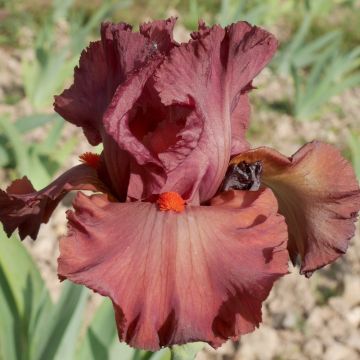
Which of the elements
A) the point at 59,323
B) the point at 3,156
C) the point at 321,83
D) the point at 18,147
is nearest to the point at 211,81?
the point at 59,323

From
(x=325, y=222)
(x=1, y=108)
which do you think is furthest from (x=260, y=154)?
(x=1, y=108)

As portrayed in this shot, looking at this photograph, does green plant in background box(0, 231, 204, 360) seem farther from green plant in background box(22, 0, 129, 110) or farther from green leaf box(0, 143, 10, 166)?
green plant in background box(22, 0, 129, 110)

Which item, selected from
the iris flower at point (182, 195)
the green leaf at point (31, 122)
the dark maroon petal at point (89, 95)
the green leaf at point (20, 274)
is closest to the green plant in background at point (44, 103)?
the green leaf at point (31, 122)

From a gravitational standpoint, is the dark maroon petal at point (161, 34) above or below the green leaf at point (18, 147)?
above

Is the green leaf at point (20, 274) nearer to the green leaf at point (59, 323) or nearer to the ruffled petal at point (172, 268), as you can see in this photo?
the green leaf at point (59, 323)

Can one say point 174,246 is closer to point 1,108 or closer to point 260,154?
point 260,154

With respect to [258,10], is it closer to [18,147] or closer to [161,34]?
[18,147]

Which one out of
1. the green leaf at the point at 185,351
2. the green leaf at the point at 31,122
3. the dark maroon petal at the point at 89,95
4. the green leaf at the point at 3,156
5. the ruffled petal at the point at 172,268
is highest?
the dark maroon petal at the point at 89,95

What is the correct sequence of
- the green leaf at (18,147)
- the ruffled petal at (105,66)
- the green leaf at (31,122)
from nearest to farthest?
1. the ruffled petal at (105,66)
2. the green leaf at (18,147)
3. the green leaf at (31,122)

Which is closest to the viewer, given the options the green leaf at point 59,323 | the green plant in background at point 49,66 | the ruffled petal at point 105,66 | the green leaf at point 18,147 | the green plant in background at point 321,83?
the ruffled petal at point 105,66
